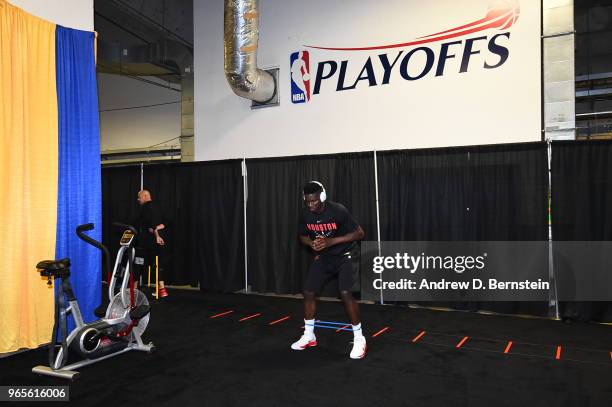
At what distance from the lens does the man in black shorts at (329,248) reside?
414cm

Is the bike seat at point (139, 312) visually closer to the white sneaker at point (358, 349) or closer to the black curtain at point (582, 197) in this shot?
the white sneaker at point (358, 349)

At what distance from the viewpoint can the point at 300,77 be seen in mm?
7094

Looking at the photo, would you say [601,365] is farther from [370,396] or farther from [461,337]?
[370,396]

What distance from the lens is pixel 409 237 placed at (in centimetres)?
631

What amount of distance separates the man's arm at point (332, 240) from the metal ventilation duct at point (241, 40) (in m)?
3.10

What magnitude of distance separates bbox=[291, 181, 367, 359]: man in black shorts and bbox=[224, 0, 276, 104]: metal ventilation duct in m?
2.75

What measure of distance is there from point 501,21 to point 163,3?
268 inches

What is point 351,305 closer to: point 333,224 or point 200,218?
point 333,224

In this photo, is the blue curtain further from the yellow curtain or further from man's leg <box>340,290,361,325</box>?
man's leg <box>340,290,361,325</box>

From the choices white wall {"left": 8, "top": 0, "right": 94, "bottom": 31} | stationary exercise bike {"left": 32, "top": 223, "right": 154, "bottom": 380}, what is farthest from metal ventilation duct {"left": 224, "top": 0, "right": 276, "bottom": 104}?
stationary exercise bike {"left": 32, "top": 223, "right": 154, "bottom": 380}

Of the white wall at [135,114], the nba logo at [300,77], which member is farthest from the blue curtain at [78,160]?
the white wall at [135,114]

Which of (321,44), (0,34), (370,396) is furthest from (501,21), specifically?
(0,34)

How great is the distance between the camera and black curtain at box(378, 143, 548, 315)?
5699 millimetres

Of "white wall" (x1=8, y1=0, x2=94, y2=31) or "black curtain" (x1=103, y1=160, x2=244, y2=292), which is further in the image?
"black curtain" (x1=103, y1=160, x2=244, y2=292)
